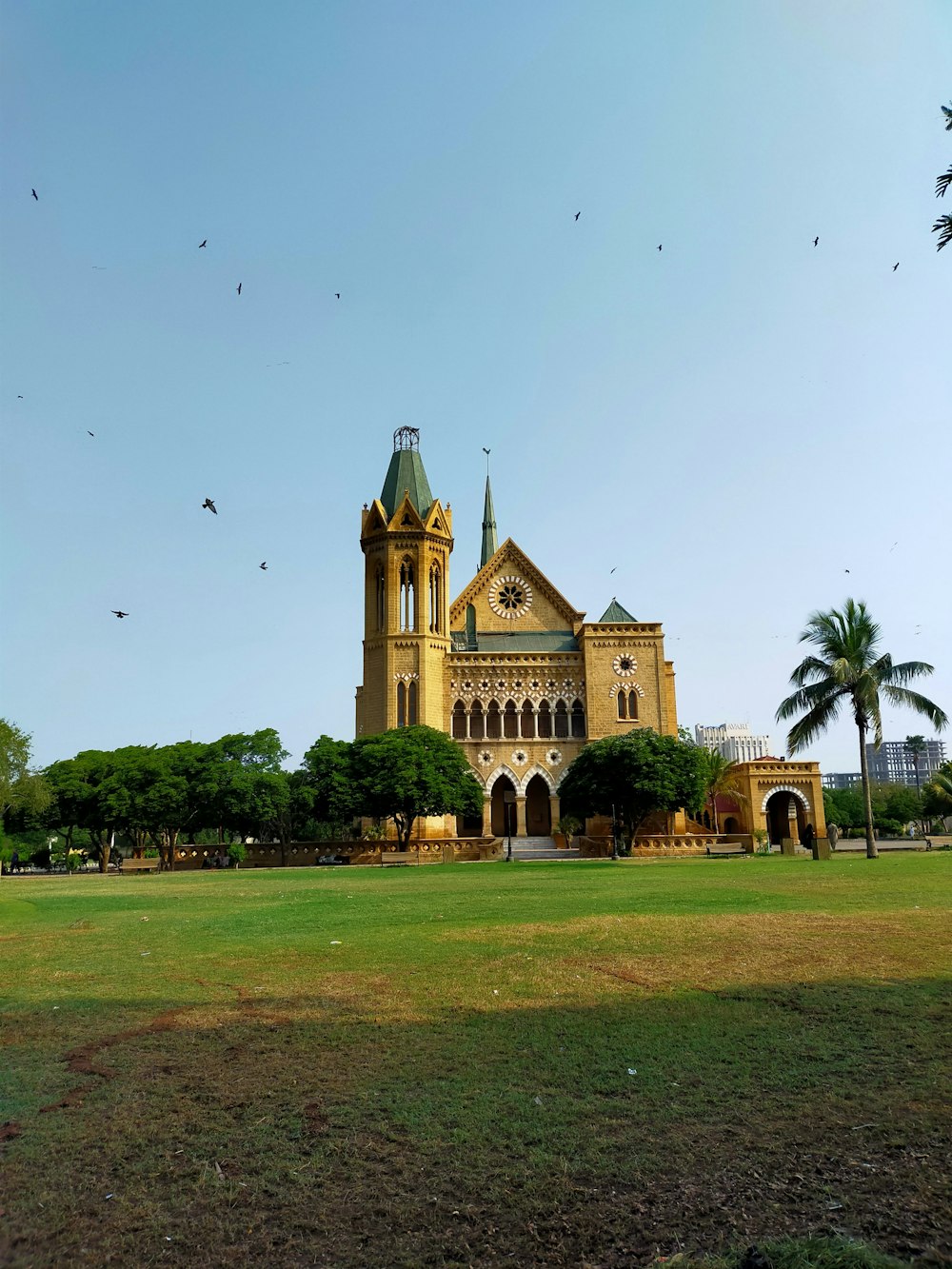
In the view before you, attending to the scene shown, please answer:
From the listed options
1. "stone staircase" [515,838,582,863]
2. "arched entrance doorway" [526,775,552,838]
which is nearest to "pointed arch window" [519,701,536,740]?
"arched entrance doorway" [526,775,552,838]

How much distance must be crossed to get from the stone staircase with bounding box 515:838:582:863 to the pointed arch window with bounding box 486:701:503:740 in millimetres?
6963

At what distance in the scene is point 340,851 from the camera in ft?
163

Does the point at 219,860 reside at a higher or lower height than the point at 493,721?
lower

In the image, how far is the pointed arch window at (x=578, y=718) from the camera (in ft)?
196

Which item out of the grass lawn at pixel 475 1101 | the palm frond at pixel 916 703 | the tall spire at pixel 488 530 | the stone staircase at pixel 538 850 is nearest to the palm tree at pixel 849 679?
the palm frond at pixel 916 703

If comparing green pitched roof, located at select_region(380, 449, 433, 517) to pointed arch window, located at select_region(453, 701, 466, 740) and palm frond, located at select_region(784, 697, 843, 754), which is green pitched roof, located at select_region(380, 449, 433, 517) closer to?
pointed arch window, located at select_region(453, 701, 466, 740)

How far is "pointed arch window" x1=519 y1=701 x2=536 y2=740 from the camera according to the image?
195ft

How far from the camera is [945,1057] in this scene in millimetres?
5758

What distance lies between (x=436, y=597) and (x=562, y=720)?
11.5 m

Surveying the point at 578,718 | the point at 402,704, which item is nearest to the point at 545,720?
the point at 578,718

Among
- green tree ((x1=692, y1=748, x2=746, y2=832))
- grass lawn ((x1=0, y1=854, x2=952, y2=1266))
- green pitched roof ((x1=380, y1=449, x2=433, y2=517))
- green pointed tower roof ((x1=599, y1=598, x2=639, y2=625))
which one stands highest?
green pitched roof ((x1=380, y1=449, x2=433, y2=517))

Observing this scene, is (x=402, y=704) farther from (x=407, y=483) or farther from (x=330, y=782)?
(x=407, y=483)

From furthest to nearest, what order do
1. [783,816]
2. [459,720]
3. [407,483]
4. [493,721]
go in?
1. [783,816]
2. [407,483]
3. [493,721]
4. [459,720]

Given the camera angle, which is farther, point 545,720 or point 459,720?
point 545,720
